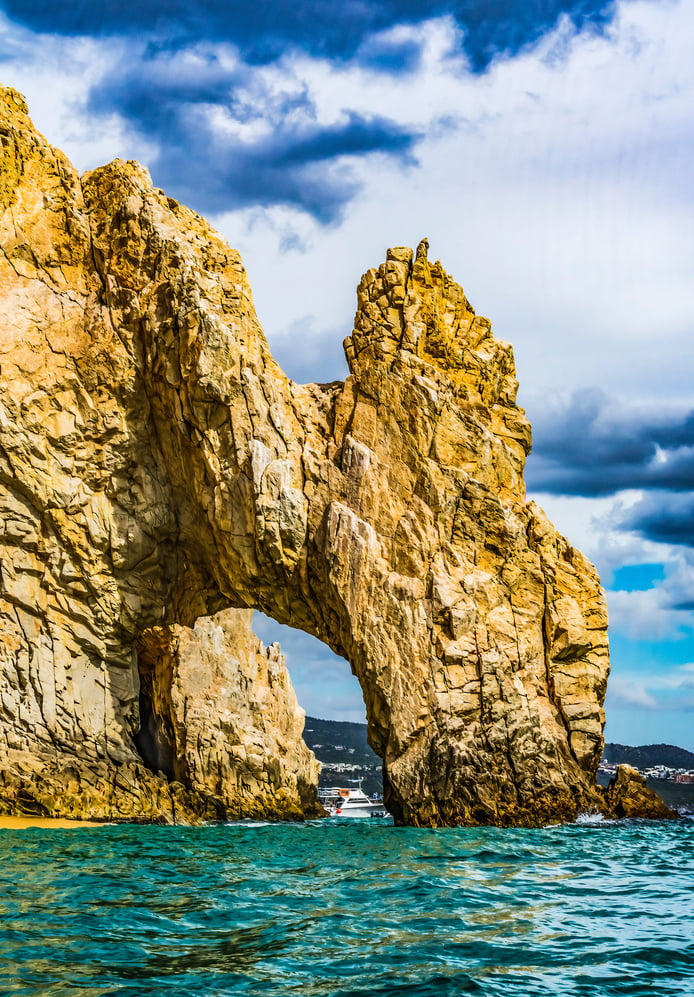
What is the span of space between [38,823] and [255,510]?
9.99 m

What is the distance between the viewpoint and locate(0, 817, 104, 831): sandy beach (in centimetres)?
2336

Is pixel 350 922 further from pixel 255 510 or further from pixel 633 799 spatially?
pixel 633 799

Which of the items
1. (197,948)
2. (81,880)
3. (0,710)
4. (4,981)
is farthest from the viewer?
(0,710)

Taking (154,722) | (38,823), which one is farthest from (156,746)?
(38,823)

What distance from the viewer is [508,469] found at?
28375 mm

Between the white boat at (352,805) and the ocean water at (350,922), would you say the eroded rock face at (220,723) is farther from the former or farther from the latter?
the ocean water at (350,922)

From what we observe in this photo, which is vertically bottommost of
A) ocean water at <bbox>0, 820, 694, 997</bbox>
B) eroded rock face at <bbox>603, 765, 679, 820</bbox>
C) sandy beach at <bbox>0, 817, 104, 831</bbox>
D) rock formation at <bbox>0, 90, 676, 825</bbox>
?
sandy beach at <bbox>0, 817, 104, 831</bbox>

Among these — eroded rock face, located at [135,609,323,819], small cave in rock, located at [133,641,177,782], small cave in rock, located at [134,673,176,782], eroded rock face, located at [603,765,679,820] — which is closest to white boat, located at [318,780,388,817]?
eroded rock face, located at [135,609,323,819]

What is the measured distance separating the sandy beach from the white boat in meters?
33.6

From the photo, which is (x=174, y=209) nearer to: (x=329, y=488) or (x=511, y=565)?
(x=329, y=488)

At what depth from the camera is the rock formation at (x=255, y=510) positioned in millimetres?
24812

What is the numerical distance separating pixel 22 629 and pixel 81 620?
182 centimetres

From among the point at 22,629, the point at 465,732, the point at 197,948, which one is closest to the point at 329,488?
the point at 465,732

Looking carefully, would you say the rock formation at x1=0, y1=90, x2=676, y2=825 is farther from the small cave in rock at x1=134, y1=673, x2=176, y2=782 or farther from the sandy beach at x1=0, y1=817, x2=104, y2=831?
the small cave in rock at x1=134, y1=673, x2=176, y2=782
